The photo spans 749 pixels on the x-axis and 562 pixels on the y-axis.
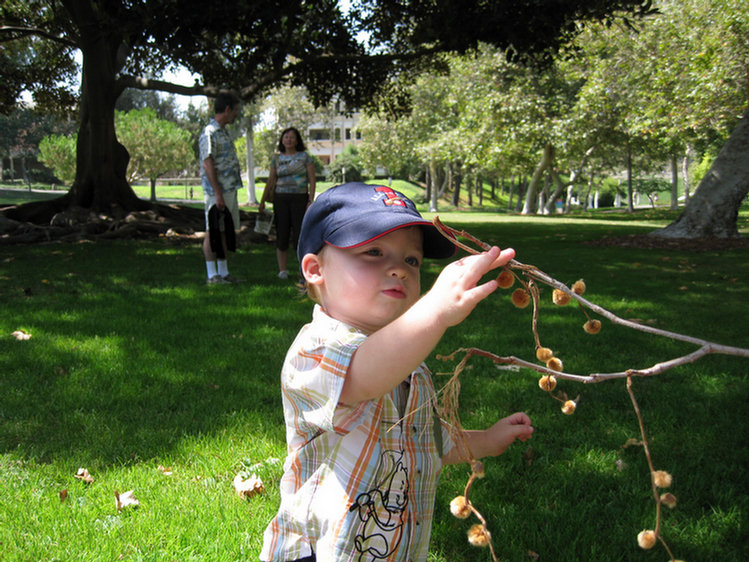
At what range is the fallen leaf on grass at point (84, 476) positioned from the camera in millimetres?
2822

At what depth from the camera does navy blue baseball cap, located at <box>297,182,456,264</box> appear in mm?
1571

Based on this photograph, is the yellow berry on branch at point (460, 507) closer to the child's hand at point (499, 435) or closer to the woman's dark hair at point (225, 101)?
the child's hand at point (499, 435)

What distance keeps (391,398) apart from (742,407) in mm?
3180

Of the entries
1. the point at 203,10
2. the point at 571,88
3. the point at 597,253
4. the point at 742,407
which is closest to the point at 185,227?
the point at 203,10

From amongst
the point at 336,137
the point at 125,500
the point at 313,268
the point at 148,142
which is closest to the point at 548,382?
the point at 313,268

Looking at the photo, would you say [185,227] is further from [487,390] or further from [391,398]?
[391,398]

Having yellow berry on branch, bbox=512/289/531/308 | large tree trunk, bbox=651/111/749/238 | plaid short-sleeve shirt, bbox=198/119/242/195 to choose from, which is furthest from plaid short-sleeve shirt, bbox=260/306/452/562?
large tree trunk, bbox=651/111/749/238

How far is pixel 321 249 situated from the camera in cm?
175

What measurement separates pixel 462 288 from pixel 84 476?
2445 mm

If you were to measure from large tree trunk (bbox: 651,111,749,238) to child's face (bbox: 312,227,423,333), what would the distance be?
14.3 meters

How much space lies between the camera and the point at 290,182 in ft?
25.6

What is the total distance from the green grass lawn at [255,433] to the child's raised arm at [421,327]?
1371 millimetres

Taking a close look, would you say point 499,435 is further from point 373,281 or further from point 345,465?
point 373,281

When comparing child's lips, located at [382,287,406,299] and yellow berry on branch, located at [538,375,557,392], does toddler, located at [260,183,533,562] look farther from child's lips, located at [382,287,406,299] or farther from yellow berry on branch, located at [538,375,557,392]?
yellow berry on branch, located at [538,375,557,392]
